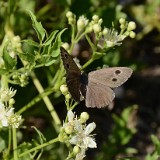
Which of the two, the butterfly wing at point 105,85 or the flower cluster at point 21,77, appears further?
the flower cluster at point 21,77

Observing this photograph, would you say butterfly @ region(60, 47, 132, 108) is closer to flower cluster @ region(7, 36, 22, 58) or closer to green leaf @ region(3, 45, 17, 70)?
green leaf @ region(3, 45, 17, 70)

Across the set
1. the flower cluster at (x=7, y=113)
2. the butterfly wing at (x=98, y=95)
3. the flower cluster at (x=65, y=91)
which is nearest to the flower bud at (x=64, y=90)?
the flower cluster at (x=65, y=91)

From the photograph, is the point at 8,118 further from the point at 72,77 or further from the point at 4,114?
the point at 72,77

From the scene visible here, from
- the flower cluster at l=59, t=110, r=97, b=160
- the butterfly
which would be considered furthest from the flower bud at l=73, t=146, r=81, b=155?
the butterfly

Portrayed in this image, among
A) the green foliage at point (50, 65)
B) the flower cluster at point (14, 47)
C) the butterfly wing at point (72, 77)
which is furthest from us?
the flower cluster at point (14, 47)

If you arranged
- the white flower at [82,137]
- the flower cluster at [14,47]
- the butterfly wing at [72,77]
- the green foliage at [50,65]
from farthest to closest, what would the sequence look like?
the flower cluster at [14,47]
the green foliage at [50,65]
the white flower at [82,137]
the butterfly wing at [72,77]

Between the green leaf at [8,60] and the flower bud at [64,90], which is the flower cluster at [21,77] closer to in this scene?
Answer: the green leaf at [8,60]

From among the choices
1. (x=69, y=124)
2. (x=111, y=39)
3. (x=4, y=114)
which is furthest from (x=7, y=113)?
(x=111, y=39)

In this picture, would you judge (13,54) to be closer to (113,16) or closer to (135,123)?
(113,16)
